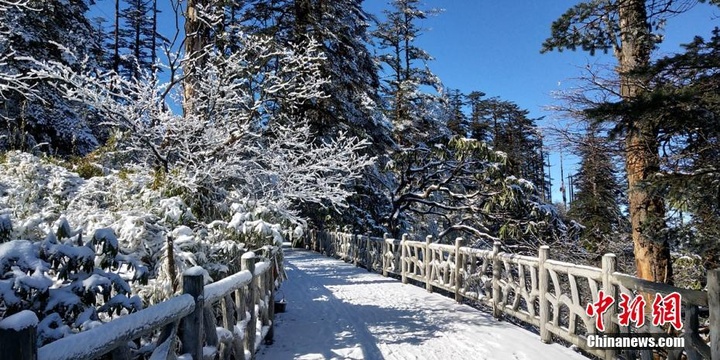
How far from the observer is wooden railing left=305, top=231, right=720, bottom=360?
3084 millimetres

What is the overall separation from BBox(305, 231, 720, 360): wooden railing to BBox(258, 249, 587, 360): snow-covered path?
292mm

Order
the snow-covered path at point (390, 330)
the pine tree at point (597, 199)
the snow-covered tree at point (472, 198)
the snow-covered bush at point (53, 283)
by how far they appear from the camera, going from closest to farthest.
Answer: the snow-covered bush at point (53, 283), the snow-covered path at point (390, 330), the pine tree at point (597, 199), the snow-covered tree at point (472, 198)

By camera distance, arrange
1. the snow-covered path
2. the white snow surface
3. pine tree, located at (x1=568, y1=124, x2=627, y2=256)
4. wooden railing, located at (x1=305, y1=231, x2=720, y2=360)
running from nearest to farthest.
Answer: the white snow surface
wooden railing, located at (x1=305, y1=231, x2=720, y2=360)
the snow-covered path
pine tree, located at (x1=568, y1=124, x2=627, y2=256)

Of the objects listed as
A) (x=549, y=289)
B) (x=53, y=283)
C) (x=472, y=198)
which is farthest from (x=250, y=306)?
(x=472, y=198)

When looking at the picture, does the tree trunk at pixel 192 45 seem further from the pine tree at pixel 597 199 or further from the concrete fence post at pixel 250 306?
the pine tree at pixel 597 199

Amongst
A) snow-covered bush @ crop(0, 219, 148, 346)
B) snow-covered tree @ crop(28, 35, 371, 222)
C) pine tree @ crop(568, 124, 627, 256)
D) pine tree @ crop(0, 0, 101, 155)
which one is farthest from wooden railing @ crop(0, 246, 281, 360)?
pine tree @ crop(0, 0, 101, 155)

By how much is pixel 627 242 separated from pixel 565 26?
193 inches

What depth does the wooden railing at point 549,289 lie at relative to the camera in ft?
10.1

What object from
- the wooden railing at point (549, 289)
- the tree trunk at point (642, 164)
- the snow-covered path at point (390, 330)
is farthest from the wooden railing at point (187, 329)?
the tree trunk at point (642, 164)

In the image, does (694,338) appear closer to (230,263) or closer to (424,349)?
(424,349)

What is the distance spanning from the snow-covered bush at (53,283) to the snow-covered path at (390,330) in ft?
8.10

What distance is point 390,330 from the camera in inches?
223

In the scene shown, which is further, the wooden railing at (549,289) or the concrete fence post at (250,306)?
the concrete fence post at (250,306)

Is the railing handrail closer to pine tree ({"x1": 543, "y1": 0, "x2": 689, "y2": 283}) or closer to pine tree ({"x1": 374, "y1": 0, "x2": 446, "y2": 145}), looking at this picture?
pine tree ({"x1": 543, "y1": 0, "x2": 689, "y2": 283})
